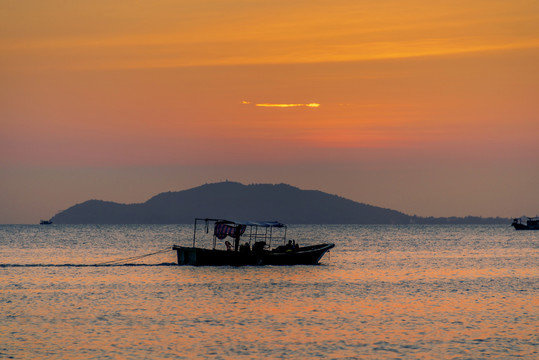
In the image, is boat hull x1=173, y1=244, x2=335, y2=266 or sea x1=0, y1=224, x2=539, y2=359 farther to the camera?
boat hull x1=173, y1=244, x2=335, y2=266

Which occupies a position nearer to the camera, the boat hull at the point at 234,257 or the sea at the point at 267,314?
the sea at the point at 267,314

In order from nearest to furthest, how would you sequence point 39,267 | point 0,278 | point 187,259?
point 0,278, point 187,259, point 39,267

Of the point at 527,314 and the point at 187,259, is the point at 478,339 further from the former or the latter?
the point at 187,259

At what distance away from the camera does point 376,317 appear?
41188 millimetres

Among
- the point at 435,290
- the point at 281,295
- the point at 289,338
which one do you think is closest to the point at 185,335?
the point at 289,338

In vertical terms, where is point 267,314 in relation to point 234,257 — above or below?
below

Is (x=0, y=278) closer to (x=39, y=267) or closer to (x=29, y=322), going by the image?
(x=39, y=267)

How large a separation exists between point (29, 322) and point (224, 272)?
31.3 m

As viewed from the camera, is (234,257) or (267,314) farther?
(234,257)

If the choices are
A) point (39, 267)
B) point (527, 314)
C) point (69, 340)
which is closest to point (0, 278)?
point (39, 267)

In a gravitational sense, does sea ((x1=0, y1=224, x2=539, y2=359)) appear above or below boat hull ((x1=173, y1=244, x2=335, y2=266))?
below

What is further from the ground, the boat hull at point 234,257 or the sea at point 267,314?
the boat hull at point 234,257

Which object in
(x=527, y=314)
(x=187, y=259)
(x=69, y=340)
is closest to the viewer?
(x=69, y=340)

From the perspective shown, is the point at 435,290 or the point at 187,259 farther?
the point at 187,259
